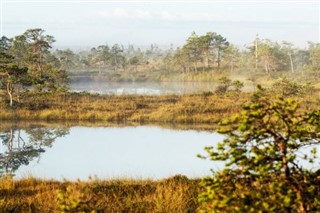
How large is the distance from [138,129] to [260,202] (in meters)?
22.0

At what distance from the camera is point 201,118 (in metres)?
27.2

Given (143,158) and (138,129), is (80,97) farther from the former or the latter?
(143,158)

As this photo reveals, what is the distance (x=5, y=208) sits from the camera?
6391mm

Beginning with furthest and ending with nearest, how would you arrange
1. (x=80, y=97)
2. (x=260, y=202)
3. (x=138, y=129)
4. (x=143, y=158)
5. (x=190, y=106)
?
(x=80, y=97)
(x=190, y=106)
(x=138, y=129)
(x=143, y=158)
(x=260, y=202)

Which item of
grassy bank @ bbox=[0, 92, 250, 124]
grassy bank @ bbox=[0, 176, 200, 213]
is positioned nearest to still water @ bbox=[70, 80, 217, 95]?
grassy bank @ bbox=[0, 92, 250, 124]

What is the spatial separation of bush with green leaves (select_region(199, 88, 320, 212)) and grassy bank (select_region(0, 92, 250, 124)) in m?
24.2

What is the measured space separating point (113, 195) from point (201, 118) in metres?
20.1

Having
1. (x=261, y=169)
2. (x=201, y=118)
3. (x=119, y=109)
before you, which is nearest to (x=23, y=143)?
(x=119, y=109)

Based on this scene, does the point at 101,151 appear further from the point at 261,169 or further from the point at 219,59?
the point at 219,59

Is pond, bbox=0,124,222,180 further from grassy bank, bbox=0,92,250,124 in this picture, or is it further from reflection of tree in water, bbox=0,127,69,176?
grassy bank, bbox=0,92,250,124

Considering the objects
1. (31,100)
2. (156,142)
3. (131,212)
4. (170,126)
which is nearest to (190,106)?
(170,126)

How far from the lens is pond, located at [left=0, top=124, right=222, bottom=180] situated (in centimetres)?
1548

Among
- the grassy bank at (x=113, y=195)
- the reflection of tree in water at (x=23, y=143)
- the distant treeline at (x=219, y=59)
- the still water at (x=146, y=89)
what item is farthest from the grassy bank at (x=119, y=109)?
the distant treeline at (x=219, y=59)

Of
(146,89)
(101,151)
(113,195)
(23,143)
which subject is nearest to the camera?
(113,195)
